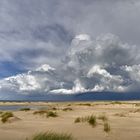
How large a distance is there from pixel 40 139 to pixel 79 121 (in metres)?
9.23

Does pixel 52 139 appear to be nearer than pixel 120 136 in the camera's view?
Yes

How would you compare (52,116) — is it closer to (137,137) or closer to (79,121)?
(79,121)

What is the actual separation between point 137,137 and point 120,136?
0.78 meters

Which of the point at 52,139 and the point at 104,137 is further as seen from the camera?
the point at 104,137

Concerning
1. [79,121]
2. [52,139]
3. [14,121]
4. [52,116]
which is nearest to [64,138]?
[52,139]

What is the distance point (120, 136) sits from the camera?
14.8m

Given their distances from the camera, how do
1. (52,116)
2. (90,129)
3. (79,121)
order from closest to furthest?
(90,129)
(79,121)
(52,116)

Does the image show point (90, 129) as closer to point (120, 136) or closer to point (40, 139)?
point (120, 136)

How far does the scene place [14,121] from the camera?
2189cm

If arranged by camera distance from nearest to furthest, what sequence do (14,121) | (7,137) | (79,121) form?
(7,137) < (79,121) < (14,121)

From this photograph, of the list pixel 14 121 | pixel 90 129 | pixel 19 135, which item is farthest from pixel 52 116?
pixel 19 135

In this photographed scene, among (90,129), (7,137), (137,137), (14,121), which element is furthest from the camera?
(14,121)

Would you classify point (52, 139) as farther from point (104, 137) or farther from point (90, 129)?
point (90, 129)

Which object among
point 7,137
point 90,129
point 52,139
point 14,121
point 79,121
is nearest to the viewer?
point 52,139
